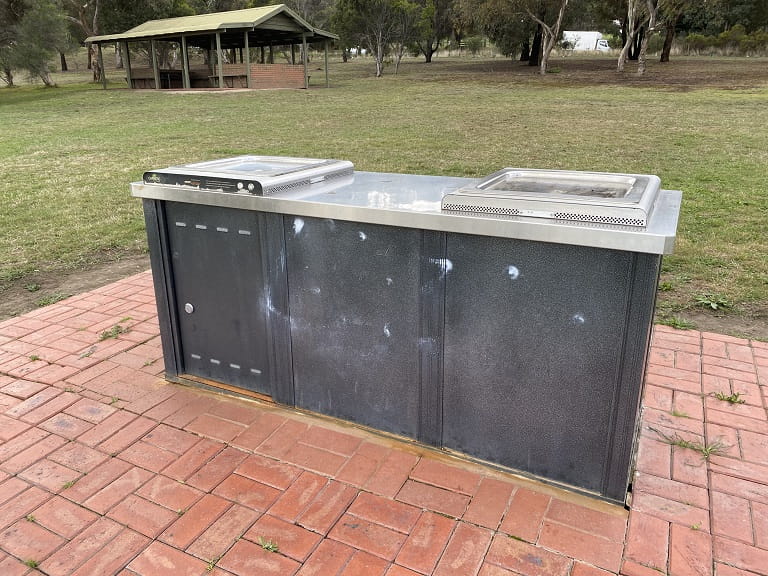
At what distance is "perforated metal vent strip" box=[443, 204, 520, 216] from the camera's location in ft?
7.03

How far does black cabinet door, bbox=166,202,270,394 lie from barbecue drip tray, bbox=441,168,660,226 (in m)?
1.03

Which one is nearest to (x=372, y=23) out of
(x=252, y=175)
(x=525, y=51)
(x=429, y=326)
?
(x=525, y=51)

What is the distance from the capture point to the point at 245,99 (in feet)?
71.3

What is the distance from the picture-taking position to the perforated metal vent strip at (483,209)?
7.03ft

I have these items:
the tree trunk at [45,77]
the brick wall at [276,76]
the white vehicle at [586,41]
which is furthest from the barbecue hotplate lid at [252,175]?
the white vehicle at [586,41]

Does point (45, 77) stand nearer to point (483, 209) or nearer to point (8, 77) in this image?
point (8, 77)

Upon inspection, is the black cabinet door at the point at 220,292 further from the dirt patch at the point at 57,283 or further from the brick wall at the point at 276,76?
the brick wall at the point at 276,76

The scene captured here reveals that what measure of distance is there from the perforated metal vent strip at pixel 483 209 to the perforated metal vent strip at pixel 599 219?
15 cm

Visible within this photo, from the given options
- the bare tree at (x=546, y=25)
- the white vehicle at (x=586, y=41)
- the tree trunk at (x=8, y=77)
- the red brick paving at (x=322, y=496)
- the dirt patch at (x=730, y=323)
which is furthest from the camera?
the white vehicle at (x=586, y=41)

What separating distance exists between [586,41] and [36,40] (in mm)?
50152

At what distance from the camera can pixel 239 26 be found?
76.9 ft

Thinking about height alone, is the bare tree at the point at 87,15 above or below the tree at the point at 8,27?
above

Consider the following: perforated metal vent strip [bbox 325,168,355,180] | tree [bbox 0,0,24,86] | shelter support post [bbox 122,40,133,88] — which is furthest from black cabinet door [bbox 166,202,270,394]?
shelter support post [bbox 122,40,133,88]

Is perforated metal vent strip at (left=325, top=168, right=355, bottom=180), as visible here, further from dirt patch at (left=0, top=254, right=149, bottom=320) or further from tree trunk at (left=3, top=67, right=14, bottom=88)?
tree trunk at (left=3, top=67, right=14, bottom=88)
